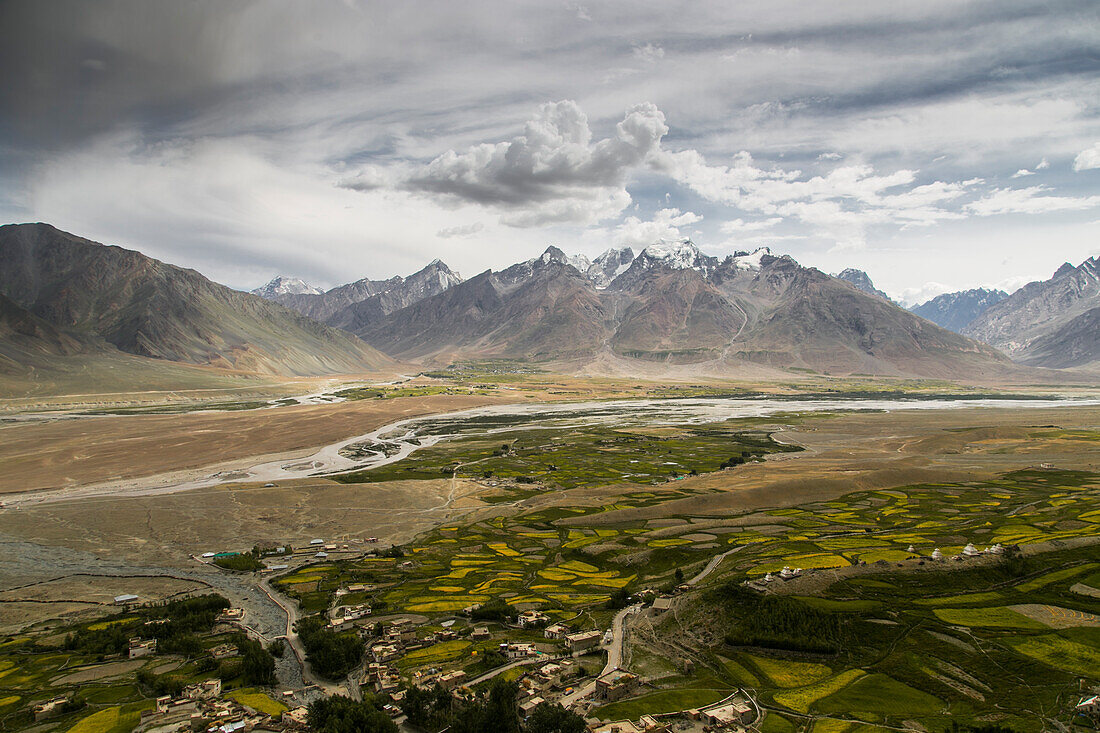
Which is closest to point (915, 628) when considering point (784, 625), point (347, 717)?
point (784, 625)

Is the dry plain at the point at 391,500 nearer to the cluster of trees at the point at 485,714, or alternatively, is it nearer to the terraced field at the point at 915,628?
the terraced field at the point at 915,628

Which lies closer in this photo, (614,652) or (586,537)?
(614,652)

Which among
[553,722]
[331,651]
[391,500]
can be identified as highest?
[553,722]

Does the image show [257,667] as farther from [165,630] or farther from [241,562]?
[241,562]

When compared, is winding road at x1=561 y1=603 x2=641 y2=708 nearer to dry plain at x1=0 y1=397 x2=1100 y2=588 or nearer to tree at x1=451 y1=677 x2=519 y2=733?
tree at x1=451 y1=677 x2=519 y2=733

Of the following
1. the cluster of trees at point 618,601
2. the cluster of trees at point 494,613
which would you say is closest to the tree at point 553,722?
the cluster of trees at point 494,613

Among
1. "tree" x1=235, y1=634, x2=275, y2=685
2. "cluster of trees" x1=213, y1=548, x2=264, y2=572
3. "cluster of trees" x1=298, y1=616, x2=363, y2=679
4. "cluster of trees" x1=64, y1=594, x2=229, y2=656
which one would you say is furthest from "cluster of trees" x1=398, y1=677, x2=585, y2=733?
"cluster of trees" x1=213, y1=548, x2=264, y2=572

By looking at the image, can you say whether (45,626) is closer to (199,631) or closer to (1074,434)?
(199,631)
